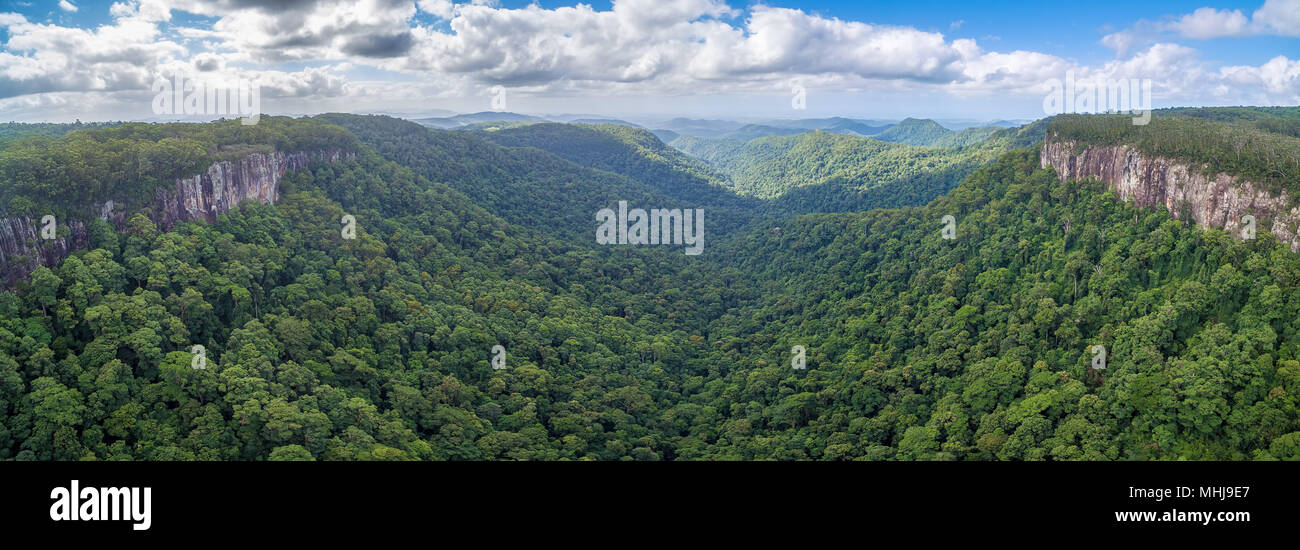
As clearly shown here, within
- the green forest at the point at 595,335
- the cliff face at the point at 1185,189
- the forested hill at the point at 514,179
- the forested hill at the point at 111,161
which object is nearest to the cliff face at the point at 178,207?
the forested hill at the point at 111,161

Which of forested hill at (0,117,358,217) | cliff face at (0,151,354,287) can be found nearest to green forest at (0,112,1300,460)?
forested hill at (0,117,358,217)

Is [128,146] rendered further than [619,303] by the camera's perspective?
No

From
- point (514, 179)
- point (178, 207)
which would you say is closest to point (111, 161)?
point (178, 207)

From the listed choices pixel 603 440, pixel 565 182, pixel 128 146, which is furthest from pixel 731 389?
pixel 565 182

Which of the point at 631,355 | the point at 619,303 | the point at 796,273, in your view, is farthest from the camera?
the point at 796,273

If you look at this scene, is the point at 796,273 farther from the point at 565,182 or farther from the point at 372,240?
the point at 565,182

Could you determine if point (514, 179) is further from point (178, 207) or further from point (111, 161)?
point (111, 161)

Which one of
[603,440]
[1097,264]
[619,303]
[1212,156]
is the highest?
[1212,156]
